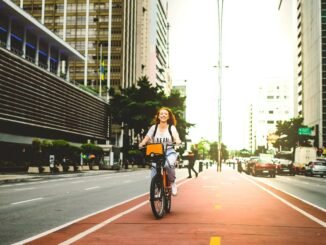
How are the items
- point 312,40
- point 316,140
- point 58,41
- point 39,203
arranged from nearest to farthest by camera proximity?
point 39,203
point 58,41
point 316,140
point 312,40

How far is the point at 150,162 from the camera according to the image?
8.87 metres

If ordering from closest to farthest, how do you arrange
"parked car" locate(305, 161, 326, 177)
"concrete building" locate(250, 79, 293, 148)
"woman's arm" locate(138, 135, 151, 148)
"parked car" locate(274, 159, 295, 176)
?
"woman's arm" locate(138, 135, 151, 148), "parked car" locate(305, 161, 326, 177), "parked car" locate(274, 159, 295, 176), "concrete building" locate(250, 79, 293, 148)

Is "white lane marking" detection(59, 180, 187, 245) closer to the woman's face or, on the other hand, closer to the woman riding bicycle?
the woman riding bicycle

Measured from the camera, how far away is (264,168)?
36.4 m

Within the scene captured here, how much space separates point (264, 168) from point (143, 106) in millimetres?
33817

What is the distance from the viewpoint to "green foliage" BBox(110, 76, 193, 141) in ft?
224

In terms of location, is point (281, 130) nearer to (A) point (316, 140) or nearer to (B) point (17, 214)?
(A) point (316, 140)

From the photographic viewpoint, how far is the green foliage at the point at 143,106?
68.2 meters

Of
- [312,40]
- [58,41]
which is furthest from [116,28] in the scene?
[58,41]

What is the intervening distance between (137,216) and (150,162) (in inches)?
42.5

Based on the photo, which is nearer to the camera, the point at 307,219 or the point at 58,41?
the point at 307,219

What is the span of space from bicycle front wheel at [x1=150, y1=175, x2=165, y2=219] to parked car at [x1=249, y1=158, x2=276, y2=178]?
28761mm

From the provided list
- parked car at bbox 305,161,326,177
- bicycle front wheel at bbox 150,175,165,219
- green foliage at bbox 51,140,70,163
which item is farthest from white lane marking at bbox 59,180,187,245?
parked car at bbox 305,161,326,177

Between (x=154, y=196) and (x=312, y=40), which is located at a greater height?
(x=312, y=40)
